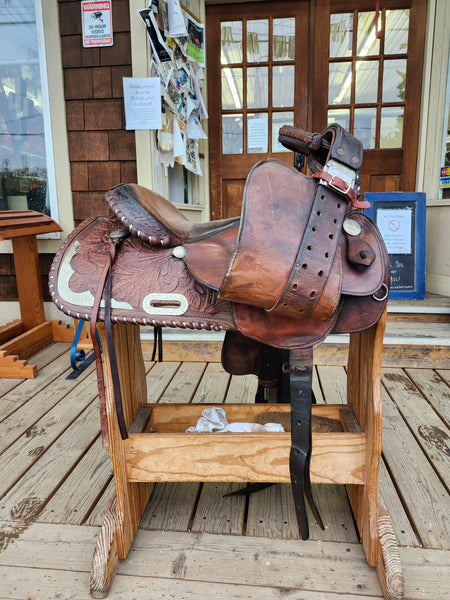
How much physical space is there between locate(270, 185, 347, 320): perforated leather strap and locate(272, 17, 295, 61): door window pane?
2.77m

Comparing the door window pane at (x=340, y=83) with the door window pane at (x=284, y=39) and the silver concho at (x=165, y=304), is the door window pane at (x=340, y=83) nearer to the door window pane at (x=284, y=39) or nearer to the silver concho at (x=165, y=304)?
the door window pane at (x=284, y=39)

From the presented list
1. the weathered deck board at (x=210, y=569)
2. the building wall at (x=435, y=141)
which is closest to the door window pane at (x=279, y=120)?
the building wall at (x=435, y=141)

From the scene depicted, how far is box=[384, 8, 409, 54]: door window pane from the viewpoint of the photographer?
2980 mm

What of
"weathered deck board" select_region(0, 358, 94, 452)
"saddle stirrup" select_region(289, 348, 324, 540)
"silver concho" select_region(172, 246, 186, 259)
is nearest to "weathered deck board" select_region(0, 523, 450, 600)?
"saddle stirrup" select_region(289, 348, 324, 540)

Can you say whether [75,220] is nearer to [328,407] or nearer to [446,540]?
[328,407]

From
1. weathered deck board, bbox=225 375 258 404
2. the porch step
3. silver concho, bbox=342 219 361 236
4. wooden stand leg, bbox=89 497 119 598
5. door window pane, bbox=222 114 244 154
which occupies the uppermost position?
door window pane, bbox=222 114 244 154

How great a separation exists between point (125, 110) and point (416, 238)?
7.15 feet

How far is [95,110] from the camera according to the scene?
268 cm

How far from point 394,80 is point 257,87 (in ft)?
3.39

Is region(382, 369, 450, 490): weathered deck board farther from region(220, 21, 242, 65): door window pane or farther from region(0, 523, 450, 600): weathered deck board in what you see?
region(220, 21, 242, 65): door window pane

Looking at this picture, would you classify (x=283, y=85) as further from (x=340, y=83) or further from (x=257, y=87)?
(x=340, y=83)

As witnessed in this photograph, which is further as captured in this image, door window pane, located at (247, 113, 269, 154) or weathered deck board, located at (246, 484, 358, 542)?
door window pane, located at (247, 113, 269, 154)

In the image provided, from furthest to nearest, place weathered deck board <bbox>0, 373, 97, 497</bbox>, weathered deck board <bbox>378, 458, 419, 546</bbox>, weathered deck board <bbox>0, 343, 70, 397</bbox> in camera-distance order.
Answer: weathered deck board <bbox>0, 343, 70, 397</bbox>, weathered deck board <bbox>0, 373, 97, 497</bbox>, weathered deck board <bbox>378, 458, 419, 546</bbox>

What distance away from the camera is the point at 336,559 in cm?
108
